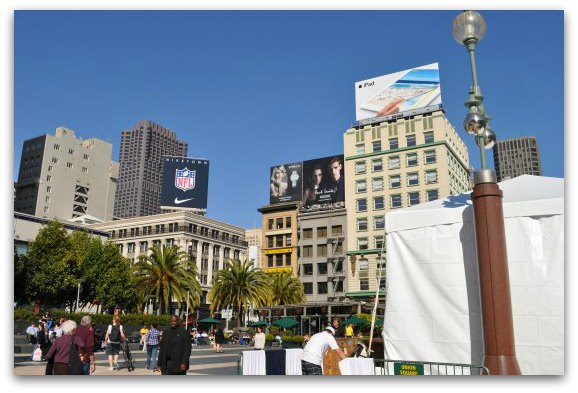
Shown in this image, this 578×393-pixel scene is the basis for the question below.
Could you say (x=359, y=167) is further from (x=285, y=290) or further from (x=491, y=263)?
(x=491, y=263)

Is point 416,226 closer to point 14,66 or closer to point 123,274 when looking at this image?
point 14,66

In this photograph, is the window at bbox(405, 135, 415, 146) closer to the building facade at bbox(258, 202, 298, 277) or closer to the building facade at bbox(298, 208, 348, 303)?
the building facade at bbox(298, 208, 348, 303)

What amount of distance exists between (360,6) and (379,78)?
62580 millimetres

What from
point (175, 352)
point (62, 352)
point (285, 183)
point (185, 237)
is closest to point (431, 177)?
point (285, 183)

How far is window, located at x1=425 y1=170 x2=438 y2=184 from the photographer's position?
67.1 metres

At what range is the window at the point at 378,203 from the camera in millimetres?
70269

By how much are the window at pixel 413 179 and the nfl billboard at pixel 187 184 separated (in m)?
34.4

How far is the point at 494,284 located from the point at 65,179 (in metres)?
117

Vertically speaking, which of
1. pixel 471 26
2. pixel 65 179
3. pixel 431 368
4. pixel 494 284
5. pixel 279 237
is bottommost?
pixel 431 368

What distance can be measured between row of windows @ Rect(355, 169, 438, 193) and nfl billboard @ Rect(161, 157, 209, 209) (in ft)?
90.3

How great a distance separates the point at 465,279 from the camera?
10711 millimetres

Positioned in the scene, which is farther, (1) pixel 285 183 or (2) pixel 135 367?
(1) pixel 285 183

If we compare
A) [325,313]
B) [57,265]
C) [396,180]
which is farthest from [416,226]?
[396,180]

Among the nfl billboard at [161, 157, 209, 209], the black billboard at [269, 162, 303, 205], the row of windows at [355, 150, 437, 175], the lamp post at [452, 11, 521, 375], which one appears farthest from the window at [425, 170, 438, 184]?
the lamp post at [452, 11, 521, 375]
